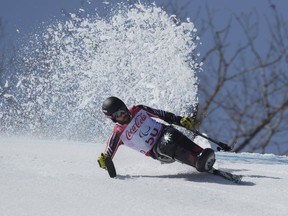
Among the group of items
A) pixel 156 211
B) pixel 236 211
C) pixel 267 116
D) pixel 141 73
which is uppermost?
pixel 267 116

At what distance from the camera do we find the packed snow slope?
3682 millimetres

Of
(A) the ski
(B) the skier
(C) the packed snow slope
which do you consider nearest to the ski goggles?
(B) the skier

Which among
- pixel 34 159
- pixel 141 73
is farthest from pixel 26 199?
pixel 141 73

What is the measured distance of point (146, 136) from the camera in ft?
17.2

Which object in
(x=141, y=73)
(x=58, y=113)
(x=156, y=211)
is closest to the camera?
(x=156, y=211)

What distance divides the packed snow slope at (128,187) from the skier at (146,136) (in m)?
0.20

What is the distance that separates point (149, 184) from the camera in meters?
4.61

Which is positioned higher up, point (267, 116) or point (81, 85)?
point (267, 116)

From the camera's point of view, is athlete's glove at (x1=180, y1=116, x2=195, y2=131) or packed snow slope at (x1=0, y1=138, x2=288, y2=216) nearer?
packed snow slope at (x1=0, y1=138, x2=288, y2=216)

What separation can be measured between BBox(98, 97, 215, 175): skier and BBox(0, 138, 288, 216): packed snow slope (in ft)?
0.67

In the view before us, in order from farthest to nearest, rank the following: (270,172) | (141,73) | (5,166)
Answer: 1. (141,73)
2. (270,172)
3. (5,166)

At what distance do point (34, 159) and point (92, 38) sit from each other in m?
4.04

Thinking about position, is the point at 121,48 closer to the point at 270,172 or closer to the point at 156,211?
the point at 270,172

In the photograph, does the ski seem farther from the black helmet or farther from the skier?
the black helmet
